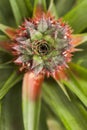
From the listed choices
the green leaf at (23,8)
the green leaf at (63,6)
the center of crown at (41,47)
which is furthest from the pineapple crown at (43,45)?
the green leaf at (63,6)

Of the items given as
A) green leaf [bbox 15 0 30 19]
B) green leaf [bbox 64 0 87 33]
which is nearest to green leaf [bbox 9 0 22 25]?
green leaf [bbox 15 0 30 19]

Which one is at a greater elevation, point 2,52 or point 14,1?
point 14,1

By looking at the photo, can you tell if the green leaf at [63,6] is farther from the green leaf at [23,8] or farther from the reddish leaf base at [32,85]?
the reddish leaf base at [32,85]

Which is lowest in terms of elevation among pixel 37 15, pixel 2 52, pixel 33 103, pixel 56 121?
pixel 56 121

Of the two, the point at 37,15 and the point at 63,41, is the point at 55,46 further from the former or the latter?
the point at 37,15

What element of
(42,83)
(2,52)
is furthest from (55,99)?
(2,52)
